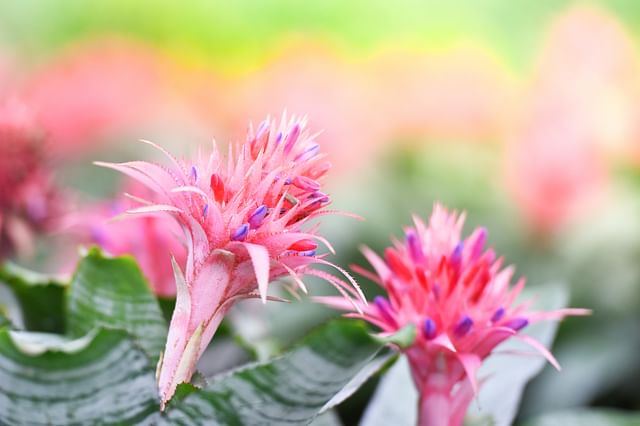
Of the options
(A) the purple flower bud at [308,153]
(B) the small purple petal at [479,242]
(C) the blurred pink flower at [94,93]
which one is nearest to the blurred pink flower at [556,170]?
(C) the blurred pink flower at [94,93]

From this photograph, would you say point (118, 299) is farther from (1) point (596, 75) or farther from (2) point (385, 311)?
(1) point (596, 75)

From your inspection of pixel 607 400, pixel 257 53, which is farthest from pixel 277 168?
pixel 257 53

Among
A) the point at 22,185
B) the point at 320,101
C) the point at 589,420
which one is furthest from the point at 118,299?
the point at 320,101

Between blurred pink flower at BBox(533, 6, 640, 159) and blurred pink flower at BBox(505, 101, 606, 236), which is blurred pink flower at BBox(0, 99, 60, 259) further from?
blurred pink flower at BBox(533, 6, 640, 159)

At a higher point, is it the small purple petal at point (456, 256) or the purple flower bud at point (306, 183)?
the purple flower bud at point (306, 183)

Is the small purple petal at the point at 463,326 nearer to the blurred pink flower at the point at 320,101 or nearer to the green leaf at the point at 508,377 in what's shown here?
the green leaf at the point at 508,377

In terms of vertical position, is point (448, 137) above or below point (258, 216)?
below
